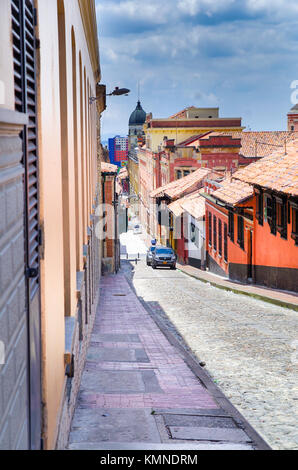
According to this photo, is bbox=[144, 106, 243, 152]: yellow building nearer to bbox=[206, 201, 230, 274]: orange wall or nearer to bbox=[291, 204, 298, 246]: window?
bbox=[206, 201, 230, 274]: orange wall

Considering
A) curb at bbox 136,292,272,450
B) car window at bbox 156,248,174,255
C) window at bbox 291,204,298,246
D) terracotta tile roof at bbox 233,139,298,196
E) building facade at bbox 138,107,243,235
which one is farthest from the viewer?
building facade at bbox 138,107,243,235

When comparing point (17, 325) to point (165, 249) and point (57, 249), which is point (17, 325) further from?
point (165, 249)

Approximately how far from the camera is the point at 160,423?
296 inches

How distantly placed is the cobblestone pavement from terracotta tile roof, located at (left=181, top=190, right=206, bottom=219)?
1011 cm

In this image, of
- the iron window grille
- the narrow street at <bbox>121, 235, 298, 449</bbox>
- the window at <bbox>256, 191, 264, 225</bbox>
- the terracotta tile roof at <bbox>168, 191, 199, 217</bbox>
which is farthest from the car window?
the window at <bbox>256, 191, 264, 225</bbox>

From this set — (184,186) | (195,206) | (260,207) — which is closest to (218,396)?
(260,207)

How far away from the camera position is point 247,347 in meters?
12.3

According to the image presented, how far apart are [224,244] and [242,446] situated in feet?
70.1

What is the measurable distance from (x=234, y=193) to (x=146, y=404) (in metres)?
17.1

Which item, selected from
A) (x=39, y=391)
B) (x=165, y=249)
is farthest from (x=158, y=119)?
(x=39, y=391)

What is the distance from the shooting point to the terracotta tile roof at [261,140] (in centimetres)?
5109

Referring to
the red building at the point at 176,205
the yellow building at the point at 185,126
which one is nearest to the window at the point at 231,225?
the red building at the point at 176,205

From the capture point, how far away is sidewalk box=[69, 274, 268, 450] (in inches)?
269

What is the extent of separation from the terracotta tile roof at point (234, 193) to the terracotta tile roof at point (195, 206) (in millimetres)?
5820
